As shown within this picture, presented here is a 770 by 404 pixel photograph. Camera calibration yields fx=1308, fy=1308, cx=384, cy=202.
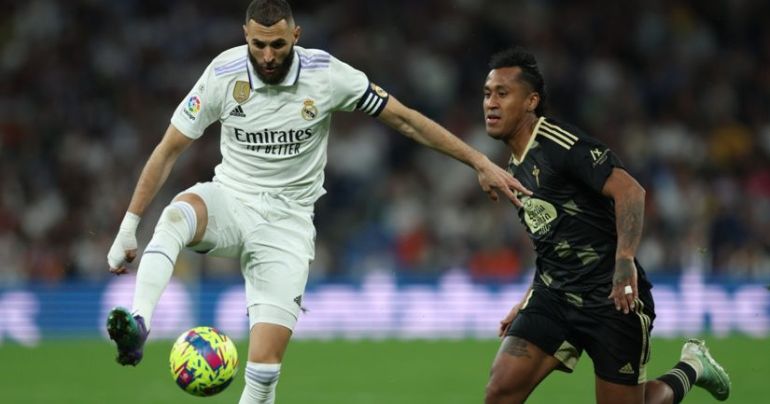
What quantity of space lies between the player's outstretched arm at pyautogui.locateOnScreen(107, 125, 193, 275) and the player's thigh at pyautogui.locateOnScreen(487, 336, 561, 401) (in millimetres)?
2028

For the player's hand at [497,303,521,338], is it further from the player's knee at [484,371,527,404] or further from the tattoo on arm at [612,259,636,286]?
the tattoo on arm at [612,259,636,286]

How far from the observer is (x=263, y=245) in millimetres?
7406

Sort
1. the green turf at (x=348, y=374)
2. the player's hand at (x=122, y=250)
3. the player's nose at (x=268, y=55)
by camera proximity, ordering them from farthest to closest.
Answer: the green turf at (x=348, y=374) < the player's nose at (x=268, y=55) < the player's hand at (x=122, y=250)

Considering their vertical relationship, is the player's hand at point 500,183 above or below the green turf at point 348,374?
above

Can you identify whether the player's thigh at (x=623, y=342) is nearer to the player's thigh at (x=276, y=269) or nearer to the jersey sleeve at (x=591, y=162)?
the jersey sleeve at (x=591, y=162)

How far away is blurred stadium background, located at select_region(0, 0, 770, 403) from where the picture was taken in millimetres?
14828

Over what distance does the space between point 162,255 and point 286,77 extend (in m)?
1.28

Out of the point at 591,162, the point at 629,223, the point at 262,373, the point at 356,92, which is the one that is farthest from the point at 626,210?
the point at 262,373

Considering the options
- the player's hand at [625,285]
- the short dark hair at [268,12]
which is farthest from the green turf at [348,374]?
the short dark hair at [268,12]

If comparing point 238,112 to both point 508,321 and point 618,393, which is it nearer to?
point 508,321

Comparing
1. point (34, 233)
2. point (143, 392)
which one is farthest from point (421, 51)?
point (143, 392)

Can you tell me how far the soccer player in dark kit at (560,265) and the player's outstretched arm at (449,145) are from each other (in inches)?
5.4

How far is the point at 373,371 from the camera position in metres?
12.2

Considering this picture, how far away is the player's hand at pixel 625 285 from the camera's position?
21.2ft
